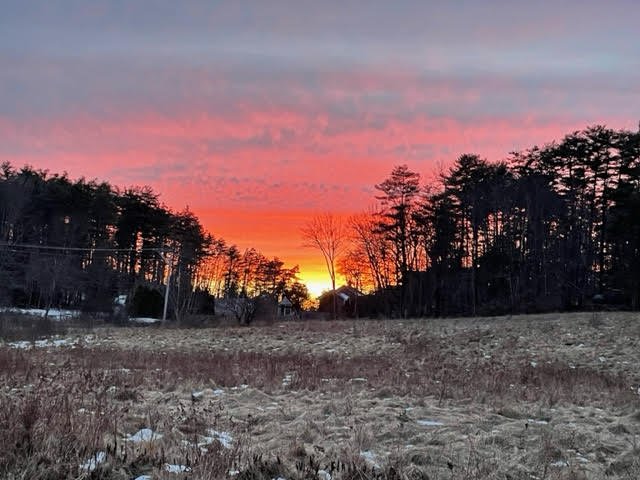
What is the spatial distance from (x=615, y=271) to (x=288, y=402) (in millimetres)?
35210

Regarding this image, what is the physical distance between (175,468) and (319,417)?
2755 millimetres

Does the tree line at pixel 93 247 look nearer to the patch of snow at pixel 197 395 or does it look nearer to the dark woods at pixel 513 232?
the dark woods at pixel 513 232

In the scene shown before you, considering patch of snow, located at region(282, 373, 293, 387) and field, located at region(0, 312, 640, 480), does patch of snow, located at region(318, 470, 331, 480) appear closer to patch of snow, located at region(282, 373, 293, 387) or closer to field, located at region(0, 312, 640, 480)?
field, located at region(0, 312, 640, 480)

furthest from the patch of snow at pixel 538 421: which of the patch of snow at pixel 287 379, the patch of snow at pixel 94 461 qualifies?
the patch of snow at pixel 94 461

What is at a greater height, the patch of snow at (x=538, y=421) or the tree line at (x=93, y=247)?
the tree line at (x=93, y=247)

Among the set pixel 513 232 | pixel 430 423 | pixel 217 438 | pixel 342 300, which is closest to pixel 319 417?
pixel 430 423

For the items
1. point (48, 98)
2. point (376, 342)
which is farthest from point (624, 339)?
point (48, 98)

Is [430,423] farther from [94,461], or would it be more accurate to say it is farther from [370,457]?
[94,461]

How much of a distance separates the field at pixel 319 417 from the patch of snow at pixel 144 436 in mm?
19

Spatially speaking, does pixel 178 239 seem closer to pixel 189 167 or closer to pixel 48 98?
pixel 189 167

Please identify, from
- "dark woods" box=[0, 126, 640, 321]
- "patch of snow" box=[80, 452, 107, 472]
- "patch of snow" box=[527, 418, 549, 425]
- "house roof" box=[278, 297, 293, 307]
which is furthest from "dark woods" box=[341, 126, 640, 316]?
"patch of snow" box=[80, 452, 107, 472]

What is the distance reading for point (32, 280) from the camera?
146 ft

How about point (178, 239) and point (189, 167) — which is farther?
point (178, 239)

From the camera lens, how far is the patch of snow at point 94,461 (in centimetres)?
342
